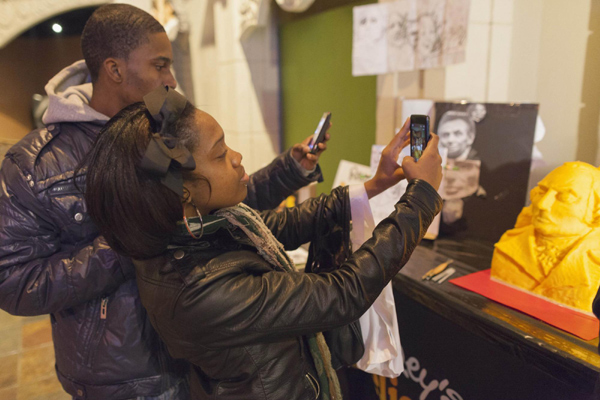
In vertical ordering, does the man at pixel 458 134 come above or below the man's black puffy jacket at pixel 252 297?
above

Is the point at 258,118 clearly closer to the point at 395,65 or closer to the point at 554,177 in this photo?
the point at 395,65

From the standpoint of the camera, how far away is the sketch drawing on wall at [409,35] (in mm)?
1558

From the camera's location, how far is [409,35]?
69.1 inches

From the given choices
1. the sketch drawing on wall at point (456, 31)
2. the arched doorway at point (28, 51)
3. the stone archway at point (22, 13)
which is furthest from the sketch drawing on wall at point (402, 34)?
the stone archway at point (22, 13)

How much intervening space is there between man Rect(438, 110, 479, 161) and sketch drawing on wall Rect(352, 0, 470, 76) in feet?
0.74

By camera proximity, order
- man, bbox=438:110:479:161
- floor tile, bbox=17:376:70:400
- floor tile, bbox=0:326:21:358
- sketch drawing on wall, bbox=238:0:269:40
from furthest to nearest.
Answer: sketch drawing on wall, bbox=238:0:269:40
floor tile, bbox=0:326:21:358
floor tile, bbox=17:376:70:400
man, bbox=438:110:479:161

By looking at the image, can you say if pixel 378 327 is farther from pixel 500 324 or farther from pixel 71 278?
pixel 71 278

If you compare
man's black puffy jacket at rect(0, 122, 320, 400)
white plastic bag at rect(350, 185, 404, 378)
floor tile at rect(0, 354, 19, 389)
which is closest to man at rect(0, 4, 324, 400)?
man's black puffy jacket at rect(0, 122, 320, 400)

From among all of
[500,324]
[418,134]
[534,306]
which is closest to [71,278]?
[418,134]

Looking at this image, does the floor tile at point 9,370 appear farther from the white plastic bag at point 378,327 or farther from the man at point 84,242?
the white plastic bag at point 378,327

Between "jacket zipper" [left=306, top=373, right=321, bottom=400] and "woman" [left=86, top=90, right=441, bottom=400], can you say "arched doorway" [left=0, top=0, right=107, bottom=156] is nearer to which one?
"woman" [left=86, top=90, right=441, bottom=400]

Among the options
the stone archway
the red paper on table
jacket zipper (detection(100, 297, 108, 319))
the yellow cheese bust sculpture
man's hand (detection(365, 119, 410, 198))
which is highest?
the stone archway

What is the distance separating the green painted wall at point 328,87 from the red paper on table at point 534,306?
1.21 metres

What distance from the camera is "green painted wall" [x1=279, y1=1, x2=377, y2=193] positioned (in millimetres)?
2453
